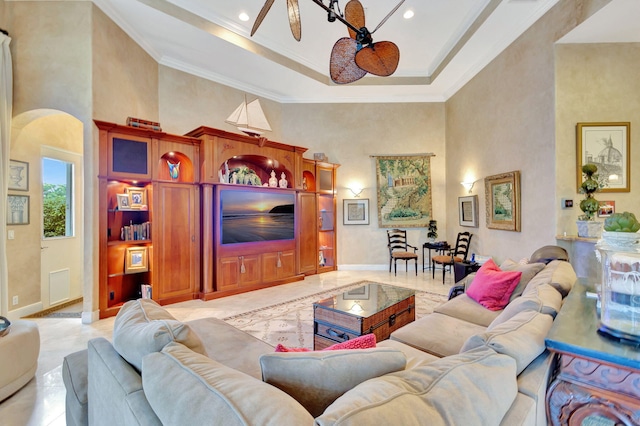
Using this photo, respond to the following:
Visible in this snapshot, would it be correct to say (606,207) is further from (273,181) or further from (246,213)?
(246,213)

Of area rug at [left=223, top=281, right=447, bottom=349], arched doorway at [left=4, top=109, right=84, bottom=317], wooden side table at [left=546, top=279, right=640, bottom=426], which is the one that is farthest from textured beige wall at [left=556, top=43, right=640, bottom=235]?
arched doorway at [left=4, top=109, right=84, bottom=317]

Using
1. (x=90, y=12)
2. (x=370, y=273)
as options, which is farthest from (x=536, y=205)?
(x=90, y=12)

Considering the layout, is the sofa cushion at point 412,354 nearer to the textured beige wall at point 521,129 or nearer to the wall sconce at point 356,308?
the wall sconce at point 356,308

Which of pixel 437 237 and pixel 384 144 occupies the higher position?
pixel 384 144

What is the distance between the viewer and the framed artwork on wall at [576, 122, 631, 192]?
12.2 ft

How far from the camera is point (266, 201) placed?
546 centimetres

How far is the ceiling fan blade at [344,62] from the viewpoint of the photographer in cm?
256

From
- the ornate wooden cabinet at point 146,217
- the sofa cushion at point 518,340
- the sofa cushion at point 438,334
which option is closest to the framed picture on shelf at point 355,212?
the ornate wooden cabinet at point 146,217

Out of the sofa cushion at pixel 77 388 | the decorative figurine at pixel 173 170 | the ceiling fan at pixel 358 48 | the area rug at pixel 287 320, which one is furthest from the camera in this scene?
the decorative figurine at pixel 173 170

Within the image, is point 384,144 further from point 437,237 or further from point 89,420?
point 89,420

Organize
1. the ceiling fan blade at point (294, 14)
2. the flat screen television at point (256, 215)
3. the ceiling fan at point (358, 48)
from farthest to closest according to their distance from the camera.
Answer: the flat screen television at point (256, 215), the ceiling fan at point (358, 48), the ceiling fan blade at point (294, 14)

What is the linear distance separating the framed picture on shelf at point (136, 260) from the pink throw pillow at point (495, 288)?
4274 mm

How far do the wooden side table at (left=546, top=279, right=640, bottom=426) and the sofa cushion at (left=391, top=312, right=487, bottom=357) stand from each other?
90 cm

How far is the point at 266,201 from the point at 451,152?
4274 millimetres
